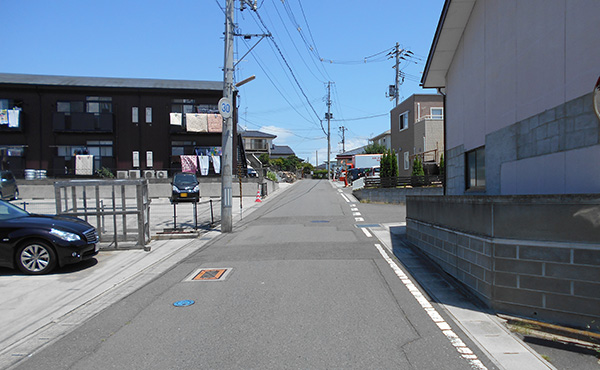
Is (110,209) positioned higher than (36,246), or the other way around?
(110,209)

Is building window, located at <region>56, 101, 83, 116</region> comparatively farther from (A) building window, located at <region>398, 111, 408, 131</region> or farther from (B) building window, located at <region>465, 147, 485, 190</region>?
(B) building window, located at <region>465, 147, 485, 190</region>

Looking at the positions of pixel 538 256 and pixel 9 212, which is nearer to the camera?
pixel 538 256

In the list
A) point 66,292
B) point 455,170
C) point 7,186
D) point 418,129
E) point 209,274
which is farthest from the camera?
point 418,129

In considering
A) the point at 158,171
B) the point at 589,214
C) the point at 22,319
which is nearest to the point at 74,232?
the point at 22,319

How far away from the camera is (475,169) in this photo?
36.5ft

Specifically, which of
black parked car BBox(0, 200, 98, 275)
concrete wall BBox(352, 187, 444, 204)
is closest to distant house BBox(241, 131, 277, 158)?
concrete wall BBox(352, 187, 444, 204)

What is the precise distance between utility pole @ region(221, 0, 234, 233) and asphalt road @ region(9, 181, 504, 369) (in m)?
5.00

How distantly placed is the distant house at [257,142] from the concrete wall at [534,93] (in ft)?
189

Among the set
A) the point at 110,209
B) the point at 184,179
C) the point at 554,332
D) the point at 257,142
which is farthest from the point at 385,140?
the point at 554,332

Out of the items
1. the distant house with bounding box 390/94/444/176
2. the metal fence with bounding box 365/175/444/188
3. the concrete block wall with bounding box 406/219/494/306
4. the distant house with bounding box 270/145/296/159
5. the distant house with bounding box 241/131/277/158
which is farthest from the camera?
the distant house with bounding box 270/145/296/159

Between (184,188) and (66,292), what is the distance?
59.2 ft

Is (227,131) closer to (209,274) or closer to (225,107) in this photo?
(225,107)

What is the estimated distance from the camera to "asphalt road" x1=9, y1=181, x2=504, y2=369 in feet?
13.7

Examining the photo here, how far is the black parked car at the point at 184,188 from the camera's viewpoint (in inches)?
957
